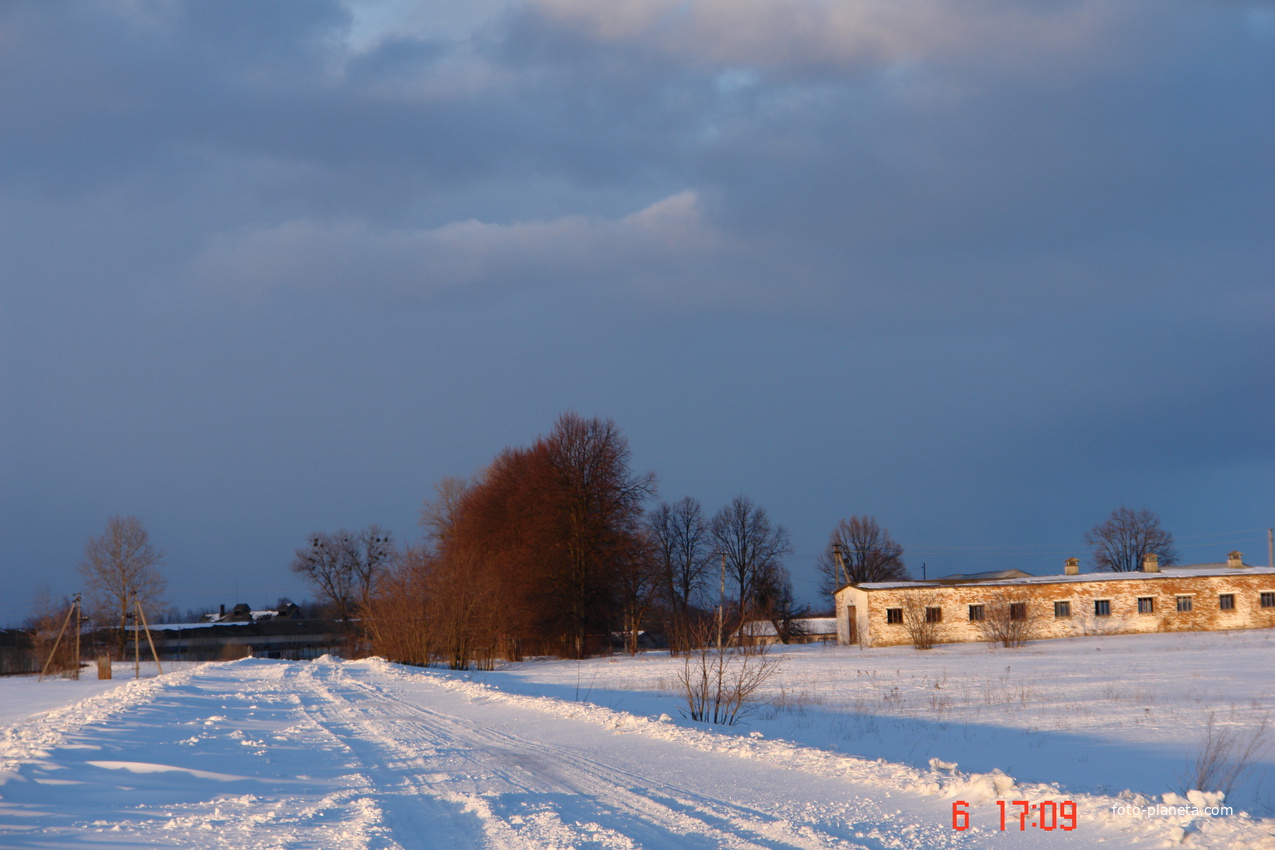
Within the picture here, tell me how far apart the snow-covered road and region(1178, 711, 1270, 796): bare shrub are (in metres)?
2.83

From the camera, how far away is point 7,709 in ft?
78.8

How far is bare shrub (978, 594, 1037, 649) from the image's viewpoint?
45.0 meters

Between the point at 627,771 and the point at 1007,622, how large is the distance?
40524mm

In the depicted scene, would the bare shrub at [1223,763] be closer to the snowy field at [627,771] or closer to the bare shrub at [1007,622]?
the snowy field at [627,771]

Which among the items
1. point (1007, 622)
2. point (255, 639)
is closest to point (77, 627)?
point (255, 639)

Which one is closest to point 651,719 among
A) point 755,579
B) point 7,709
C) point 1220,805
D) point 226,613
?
point 1220,805

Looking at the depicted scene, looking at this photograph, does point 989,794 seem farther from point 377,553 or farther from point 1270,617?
point 377,553

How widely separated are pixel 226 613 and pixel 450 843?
458 ft

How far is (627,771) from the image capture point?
32.9 ft
